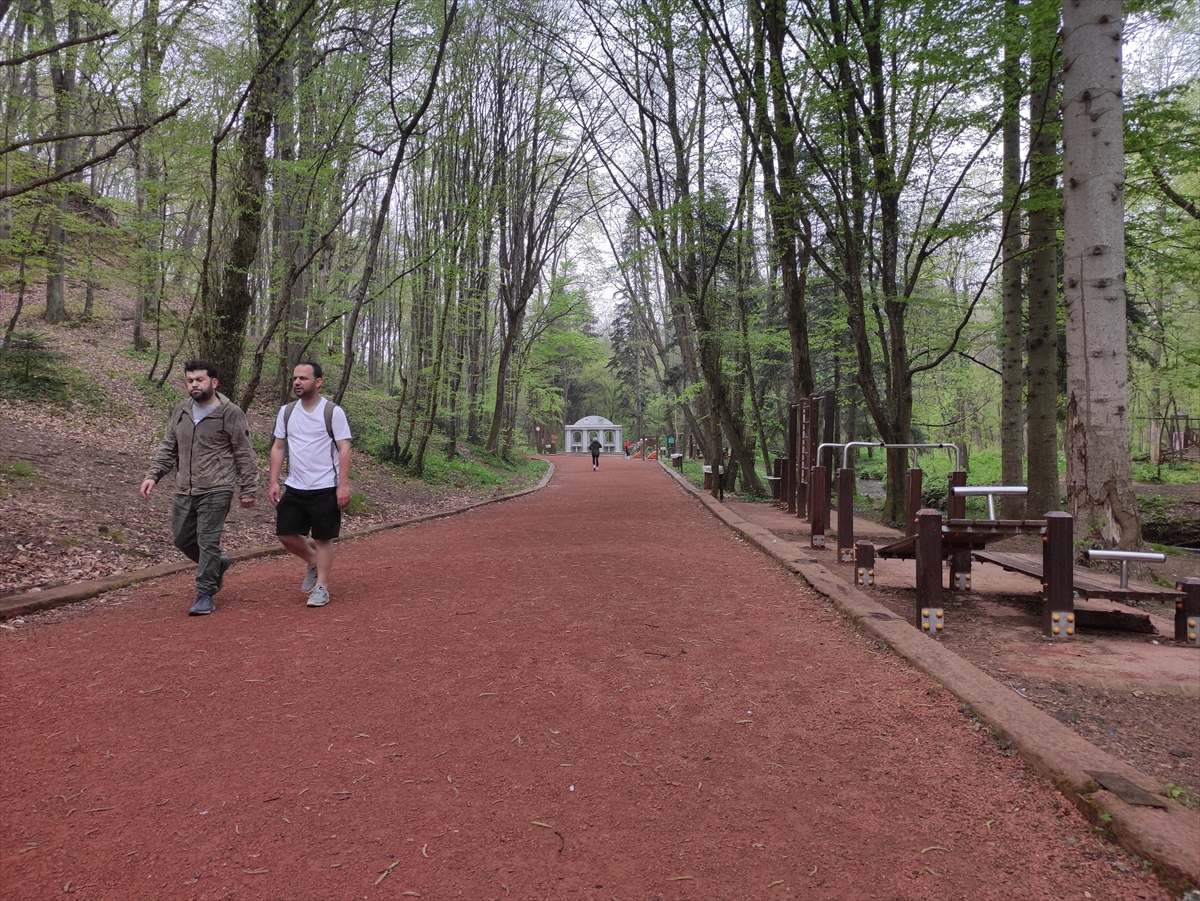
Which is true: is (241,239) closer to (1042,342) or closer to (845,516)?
(845,516)

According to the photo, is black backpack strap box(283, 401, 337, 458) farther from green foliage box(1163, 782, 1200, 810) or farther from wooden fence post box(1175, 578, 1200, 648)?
wooden fence post box(1175, 578, 1200, 648)

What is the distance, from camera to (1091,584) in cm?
455

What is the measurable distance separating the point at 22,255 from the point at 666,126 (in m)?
13.5

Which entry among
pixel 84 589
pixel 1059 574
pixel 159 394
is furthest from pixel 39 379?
pixel 1059 574

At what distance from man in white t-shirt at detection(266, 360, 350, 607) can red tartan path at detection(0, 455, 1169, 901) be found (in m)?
0.57

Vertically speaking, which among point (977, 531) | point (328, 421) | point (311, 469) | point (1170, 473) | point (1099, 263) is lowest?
point (1170, 473)

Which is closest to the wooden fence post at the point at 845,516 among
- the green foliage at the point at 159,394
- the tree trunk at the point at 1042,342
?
the tree trunk at the point at 1042,342

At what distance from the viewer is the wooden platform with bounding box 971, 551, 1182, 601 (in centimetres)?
414

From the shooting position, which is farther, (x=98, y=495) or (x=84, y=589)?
(x=98, y=495)

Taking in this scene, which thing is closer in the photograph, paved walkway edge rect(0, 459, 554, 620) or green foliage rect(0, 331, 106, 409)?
paved walkway edge rect(0, 459, 554, 620)

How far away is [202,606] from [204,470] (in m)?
1.00

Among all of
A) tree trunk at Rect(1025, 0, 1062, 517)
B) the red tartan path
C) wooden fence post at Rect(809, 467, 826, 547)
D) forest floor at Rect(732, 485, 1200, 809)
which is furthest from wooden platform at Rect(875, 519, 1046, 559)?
tree trunk at Rect(1025, 0, 1062, 517)

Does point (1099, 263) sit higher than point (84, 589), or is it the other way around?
point (1099, 263)

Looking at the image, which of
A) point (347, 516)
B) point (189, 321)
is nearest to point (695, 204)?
point (347, 516)
